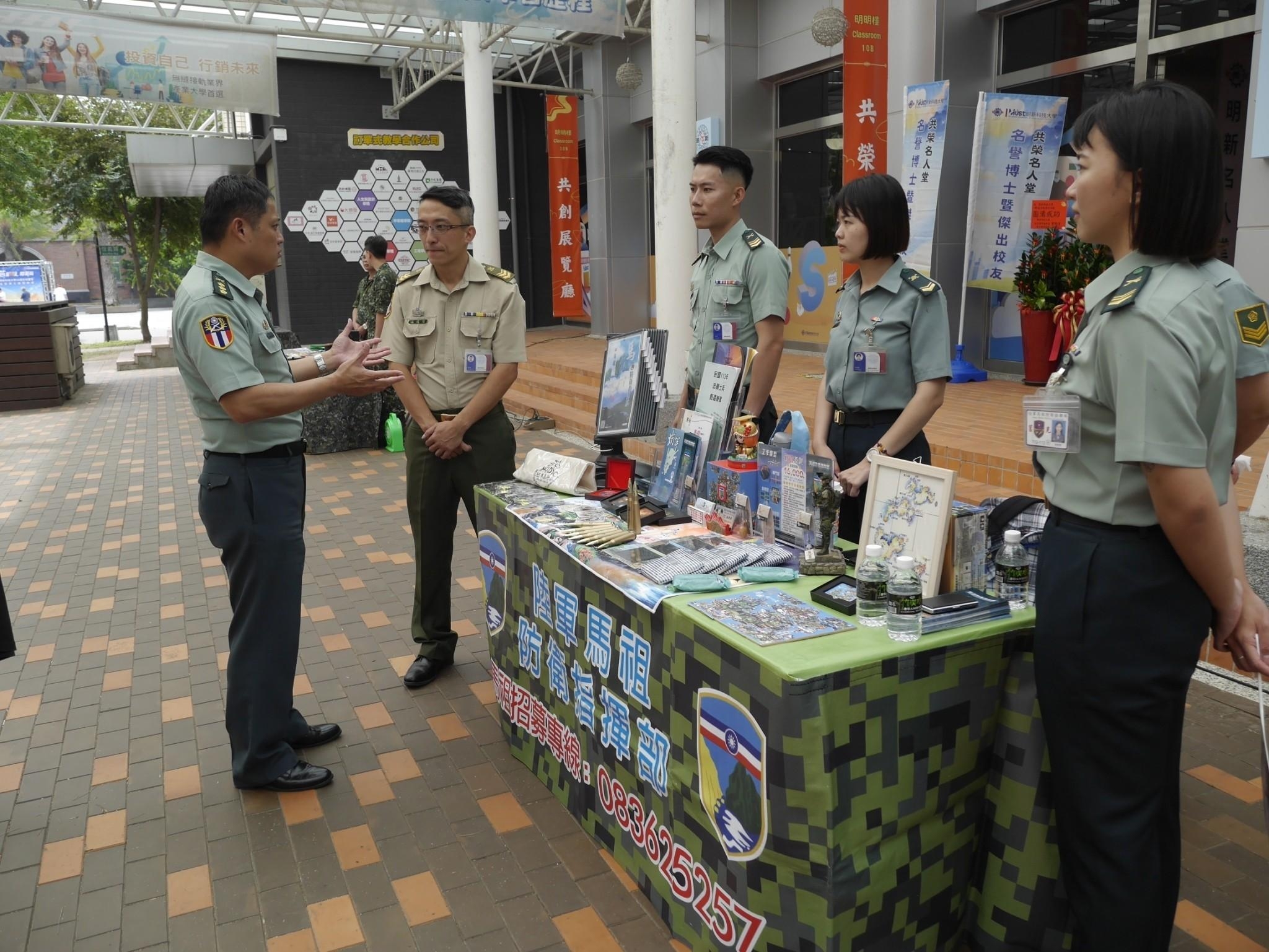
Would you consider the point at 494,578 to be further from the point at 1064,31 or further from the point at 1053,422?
the point at 1064,31

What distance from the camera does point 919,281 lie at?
8.71ft

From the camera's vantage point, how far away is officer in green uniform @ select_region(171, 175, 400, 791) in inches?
100

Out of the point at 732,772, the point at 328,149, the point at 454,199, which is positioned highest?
the point at 328,149

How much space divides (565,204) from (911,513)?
11974 millimetres

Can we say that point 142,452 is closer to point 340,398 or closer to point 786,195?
point 340,398

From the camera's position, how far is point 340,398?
799 cm

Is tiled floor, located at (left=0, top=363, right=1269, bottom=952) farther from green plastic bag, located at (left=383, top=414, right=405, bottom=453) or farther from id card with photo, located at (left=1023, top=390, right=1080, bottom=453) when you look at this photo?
green plastic bag, located at (left=383, top=414, right=405, bottom=453)

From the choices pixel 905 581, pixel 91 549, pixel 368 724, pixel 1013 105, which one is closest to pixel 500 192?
pixel 1013 105

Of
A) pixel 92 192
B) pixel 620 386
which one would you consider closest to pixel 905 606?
pixel 620 386

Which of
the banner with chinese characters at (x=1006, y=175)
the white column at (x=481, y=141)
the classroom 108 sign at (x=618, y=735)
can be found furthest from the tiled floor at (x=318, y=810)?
the white column at (x=481, y=141)

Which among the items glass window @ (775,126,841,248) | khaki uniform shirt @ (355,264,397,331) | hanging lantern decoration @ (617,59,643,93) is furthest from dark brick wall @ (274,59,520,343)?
khaki uniform shirt @ (355,264,397,331)

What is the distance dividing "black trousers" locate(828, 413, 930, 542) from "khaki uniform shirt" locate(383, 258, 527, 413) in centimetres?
124

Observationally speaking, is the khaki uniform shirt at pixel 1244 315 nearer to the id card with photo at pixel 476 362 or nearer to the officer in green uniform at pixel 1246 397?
the officer in green uniform at pixel 1246 397

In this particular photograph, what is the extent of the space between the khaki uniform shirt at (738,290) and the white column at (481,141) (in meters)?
7.55
